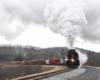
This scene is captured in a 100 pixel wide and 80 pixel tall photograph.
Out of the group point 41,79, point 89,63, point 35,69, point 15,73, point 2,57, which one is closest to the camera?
point 41,79

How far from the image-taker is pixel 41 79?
12.0 meters

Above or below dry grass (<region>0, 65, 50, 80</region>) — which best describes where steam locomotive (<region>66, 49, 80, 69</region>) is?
above

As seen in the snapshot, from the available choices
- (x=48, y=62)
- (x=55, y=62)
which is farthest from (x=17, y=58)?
(x=55, y=62)

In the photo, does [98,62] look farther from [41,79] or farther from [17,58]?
[17,58]

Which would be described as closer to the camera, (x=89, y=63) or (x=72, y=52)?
(x=72, y=52)

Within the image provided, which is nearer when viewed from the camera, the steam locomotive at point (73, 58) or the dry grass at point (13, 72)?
the dry grass at point (13, 72)

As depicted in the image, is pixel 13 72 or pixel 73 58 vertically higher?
pixel 73 58

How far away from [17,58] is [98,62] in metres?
49.9

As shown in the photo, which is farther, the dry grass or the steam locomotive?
the steam locomotive

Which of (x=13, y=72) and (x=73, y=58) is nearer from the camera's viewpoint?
(x=73, y=58)

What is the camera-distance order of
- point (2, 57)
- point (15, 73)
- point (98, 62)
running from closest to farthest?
1. point (15, 73)
2. point (98, 62)
3. point (2, 57)

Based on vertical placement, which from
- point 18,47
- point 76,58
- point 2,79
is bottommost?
point 2,79

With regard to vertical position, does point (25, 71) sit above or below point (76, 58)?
below

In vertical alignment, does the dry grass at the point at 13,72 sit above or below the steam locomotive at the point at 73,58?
below
